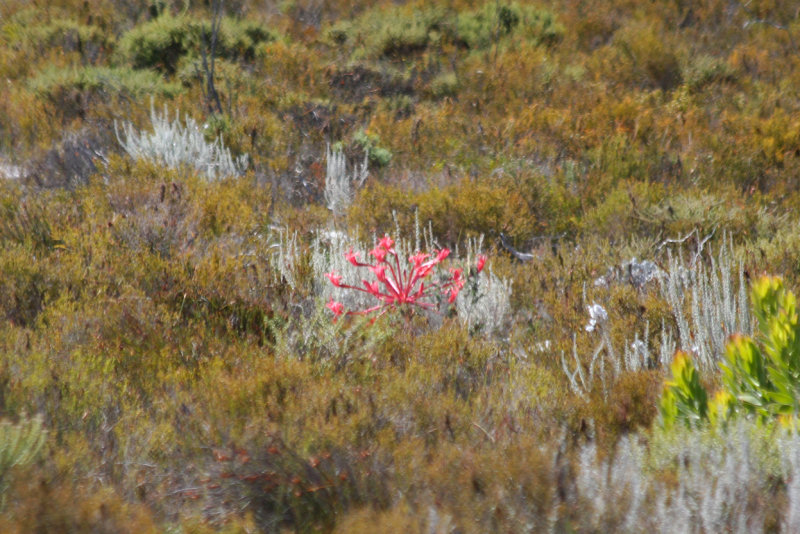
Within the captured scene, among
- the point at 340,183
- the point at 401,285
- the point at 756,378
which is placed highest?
the point at 340,183

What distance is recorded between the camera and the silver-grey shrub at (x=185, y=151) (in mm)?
5816

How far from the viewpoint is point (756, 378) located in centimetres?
197

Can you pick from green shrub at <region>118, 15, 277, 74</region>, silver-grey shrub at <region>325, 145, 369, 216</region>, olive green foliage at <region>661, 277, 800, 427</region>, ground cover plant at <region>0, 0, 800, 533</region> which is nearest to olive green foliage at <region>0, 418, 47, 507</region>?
ground cover plant at <region>0, 0, 800, 533</region>

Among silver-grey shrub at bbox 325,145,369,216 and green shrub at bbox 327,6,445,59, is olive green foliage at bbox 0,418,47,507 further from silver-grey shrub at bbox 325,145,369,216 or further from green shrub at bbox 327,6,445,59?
green shrub at bbox 327,6,445,59

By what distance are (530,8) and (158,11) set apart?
5.62 m

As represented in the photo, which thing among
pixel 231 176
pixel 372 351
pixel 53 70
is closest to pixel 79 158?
pixel 231 176

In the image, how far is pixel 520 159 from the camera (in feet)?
20.4

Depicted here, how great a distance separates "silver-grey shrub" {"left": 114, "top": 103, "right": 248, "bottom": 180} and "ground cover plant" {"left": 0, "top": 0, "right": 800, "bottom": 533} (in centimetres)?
4

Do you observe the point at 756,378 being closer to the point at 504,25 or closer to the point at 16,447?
the point at 16,447

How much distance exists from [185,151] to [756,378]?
5.28 meters

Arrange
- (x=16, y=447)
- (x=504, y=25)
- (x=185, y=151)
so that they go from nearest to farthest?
(x=16, y=447) → (x=185, y=151) → (x=504, y=25)

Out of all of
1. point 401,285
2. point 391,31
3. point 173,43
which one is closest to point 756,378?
point 401,285

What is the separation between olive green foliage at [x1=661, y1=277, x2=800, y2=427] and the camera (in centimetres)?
188

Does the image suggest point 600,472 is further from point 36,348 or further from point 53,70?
point 53,70
